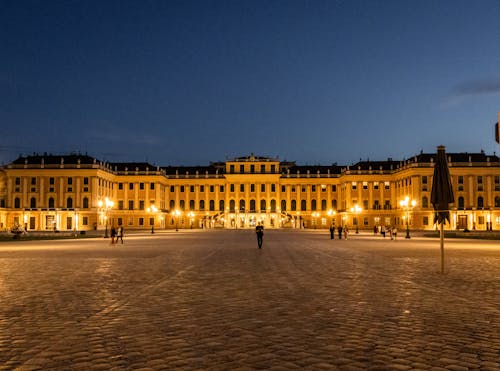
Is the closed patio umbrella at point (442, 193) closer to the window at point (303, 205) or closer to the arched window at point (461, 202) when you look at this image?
the arched window at point (461, 202)

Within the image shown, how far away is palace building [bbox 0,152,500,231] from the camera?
291ft

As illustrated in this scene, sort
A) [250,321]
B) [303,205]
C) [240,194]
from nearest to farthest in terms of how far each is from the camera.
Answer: [250,321] → [303,205] → [240,194]

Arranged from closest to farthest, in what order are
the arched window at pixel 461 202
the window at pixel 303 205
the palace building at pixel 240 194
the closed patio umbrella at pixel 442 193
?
1. the closed patio umbrella at pixel 442 193
2. the arched window at pixel 461 202
3. the palace building at pixel 240 194
4. the window at pixel 303 205

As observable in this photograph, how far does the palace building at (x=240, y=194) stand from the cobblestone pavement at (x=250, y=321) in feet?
219

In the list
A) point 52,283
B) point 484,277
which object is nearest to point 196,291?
point 52,283

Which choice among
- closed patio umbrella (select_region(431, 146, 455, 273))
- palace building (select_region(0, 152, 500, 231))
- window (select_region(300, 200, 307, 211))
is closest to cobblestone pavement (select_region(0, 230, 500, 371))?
closed patio umbrella (select_region(431, 146, 455, 273))

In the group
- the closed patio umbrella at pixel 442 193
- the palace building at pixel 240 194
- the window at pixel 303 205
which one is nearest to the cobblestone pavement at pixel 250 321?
the closed patio umbrella at pixel 442 193

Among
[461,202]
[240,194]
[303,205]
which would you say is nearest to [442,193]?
[461,202]

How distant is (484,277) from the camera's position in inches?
563

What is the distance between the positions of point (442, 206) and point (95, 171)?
81.8 meters

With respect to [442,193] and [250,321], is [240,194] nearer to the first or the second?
[442,193]

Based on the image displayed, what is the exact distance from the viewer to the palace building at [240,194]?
88.7 metres

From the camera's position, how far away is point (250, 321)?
26.7 ft

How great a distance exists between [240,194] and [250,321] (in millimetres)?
105949
